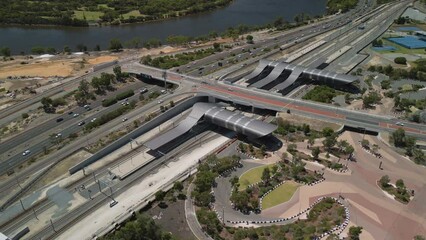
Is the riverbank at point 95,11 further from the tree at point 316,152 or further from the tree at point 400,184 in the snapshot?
the tree at point 400,184

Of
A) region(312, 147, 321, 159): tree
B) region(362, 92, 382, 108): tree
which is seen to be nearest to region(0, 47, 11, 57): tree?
region(312, 147, 321, 159): tree

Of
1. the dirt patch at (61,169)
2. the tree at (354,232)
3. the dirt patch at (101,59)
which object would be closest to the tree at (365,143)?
the tree at (354,232)

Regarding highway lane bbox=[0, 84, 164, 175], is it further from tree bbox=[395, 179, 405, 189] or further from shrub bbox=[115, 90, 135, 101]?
tree bbox=[395, 179, 405, 189]

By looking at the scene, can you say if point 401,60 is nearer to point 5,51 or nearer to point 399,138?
point 399,138

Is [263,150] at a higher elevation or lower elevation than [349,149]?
lower

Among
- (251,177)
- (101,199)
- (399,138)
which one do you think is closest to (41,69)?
(101,199)

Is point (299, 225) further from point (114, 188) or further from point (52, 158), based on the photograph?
point (52, 158)
